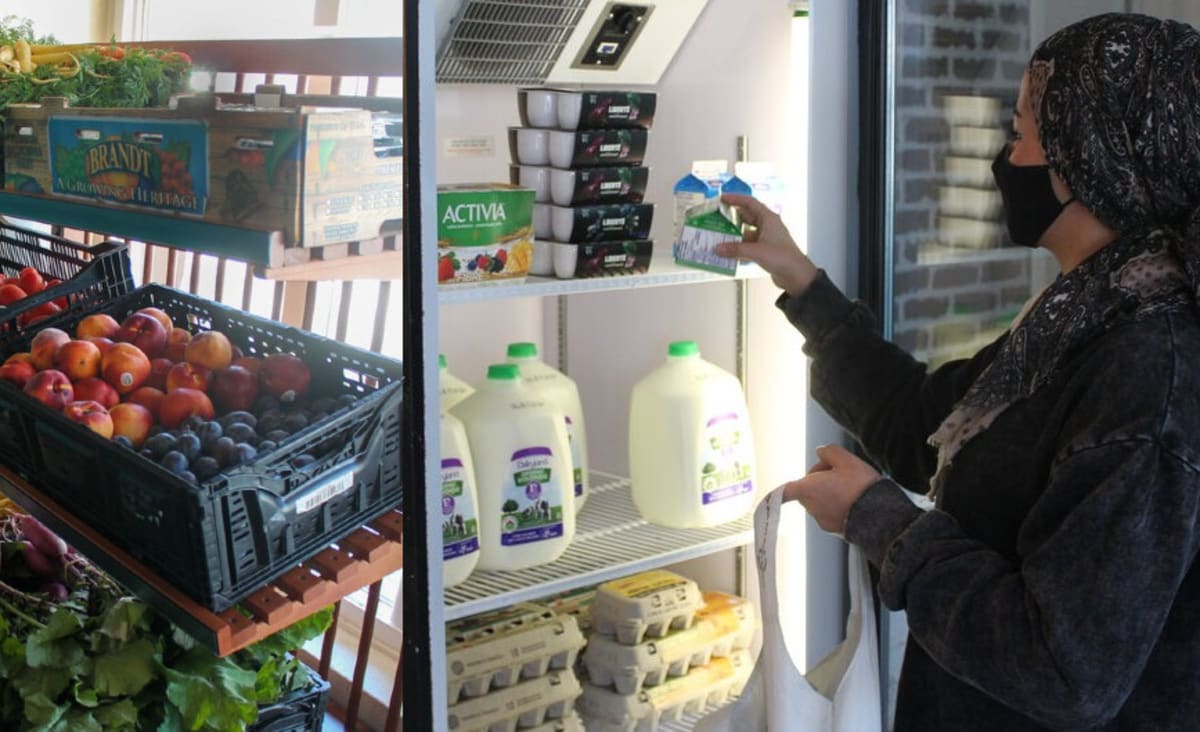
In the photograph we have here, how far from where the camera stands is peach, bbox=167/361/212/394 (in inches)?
74.2

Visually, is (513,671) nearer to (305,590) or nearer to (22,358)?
(305,590)

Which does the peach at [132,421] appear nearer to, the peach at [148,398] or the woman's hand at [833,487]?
the peach at [148,398]

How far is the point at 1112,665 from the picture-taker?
4.19 ft

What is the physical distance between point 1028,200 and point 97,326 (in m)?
1.50

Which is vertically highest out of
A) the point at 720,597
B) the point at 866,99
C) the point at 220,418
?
the point at 866,99

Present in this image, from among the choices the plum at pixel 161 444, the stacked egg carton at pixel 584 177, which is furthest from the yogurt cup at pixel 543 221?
the plum at pixel 161 444

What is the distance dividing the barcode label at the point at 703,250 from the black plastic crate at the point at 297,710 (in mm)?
919

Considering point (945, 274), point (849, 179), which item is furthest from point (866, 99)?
point (945, 274)

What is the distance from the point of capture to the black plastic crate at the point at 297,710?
1998 millimetres

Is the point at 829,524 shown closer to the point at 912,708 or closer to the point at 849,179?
the point at 912,708

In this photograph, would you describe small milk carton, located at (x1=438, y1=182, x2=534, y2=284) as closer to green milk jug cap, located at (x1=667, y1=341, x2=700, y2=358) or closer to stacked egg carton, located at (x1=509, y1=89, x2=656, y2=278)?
stacked egg carton, located at (x1=509, y1=89, x2=656, y2=278)

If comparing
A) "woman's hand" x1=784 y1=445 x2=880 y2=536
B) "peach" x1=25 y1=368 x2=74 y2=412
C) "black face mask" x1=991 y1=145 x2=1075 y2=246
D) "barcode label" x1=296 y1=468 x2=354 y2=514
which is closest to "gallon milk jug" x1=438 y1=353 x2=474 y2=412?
"barcode label" x1=296 y1=468 x2=354 y2=514

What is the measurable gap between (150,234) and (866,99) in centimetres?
121

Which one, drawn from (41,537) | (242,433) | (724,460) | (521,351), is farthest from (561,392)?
(41,537)
